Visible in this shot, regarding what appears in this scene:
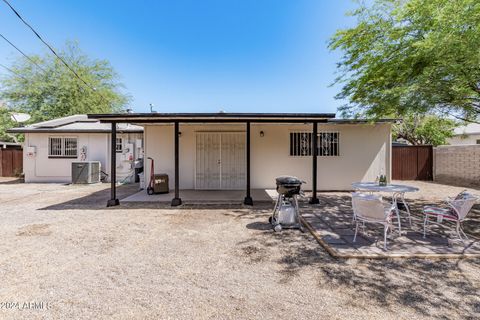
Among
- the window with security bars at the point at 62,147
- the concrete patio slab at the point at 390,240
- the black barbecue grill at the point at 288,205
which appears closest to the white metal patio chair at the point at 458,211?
the concrete patio slab at the point at 390,240

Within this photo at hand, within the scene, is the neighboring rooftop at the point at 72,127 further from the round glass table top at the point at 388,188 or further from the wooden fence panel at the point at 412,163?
the wooden fence panel at the point at 412,163

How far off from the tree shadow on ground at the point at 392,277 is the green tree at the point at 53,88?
806 inches

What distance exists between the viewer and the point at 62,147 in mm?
10344

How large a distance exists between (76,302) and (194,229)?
2.25 m

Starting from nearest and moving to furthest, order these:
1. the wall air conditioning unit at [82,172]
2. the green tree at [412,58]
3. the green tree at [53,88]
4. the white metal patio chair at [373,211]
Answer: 1. the white metal patio chair at [373,211]
2. the green tree at [412,58]
3. the wall air conditioning unit at [82,172]
4. the green tree at [53,88]

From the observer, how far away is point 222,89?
15.7 meters

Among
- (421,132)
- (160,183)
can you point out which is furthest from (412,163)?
(160,183)

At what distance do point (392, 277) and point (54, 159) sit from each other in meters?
13.0

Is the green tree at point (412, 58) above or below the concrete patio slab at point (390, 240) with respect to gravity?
above

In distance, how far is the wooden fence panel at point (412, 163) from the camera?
10930 mm

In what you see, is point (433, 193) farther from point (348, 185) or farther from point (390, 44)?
point (390, 44)

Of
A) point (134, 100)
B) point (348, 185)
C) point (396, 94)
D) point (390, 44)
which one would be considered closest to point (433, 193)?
point (348, 185)

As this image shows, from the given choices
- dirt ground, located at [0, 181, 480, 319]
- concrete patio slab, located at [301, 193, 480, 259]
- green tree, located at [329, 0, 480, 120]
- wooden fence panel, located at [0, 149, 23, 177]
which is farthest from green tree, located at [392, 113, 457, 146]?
wooden fence panel, located at [0, 149, 23, 177]

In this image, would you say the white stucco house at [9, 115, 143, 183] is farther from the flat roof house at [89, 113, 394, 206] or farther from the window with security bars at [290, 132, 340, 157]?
the window with security bars at [290, 132, 340, 157]
